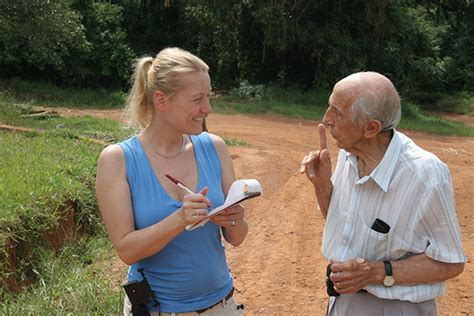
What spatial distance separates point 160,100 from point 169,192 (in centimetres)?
35

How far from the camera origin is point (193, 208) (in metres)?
2.11

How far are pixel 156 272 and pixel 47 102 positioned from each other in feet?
54.9

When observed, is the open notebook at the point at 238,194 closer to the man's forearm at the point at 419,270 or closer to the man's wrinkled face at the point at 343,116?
the man's wrinkled face at the point at 343,116

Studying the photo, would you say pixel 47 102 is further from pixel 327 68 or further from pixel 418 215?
pixel 418 215

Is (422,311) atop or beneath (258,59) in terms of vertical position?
atop

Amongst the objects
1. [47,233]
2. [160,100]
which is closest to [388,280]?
[160,100]

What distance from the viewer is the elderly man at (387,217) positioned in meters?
2.20

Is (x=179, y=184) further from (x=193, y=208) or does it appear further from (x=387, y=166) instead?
(x=387, y=166)

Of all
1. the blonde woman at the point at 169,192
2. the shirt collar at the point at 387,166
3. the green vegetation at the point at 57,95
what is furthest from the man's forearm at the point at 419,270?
the green vegetation at the point at 57,95

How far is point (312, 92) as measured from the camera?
1966 cm

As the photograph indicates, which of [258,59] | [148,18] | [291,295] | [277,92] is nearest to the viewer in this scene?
[291,295]

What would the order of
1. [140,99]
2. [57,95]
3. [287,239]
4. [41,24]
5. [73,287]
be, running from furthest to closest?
1. [57,95]
2. [41,24]
3. [287,239]
4. [73,287]
5. [140,99]

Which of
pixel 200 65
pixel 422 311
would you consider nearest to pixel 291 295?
pixel 422 311

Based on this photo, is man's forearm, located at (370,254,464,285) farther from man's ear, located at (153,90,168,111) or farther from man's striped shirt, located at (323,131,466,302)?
man's ear, located at (153,90,168,111)
